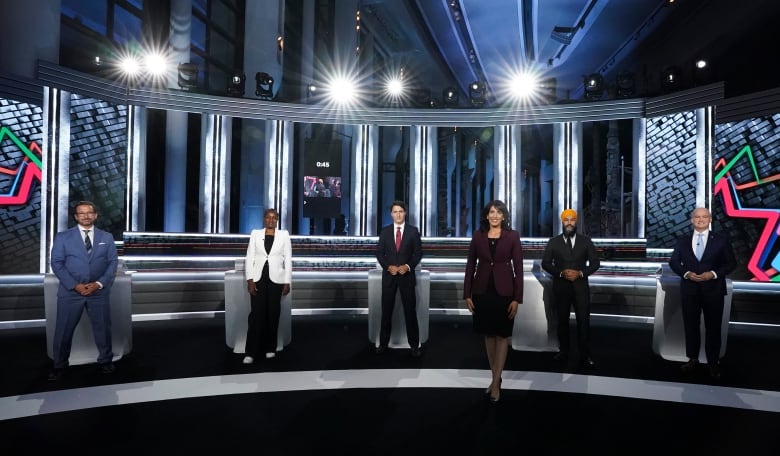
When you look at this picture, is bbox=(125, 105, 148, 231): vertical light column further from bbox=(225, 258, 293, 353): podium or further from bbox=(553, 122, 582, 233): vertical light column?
bbox=(553, 122, 582, 233): vertical light column

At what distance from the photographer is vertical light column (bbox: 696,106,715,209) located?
6637 millimetres

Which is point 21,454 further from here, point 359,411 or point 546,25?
point 546,25

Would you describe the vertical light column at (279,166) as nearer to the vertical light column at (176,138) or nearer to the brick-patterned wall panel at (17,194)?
the vertical light column at (176,138)

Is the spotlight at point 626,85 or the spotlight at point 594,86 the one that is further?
the spotlight at point 594,86

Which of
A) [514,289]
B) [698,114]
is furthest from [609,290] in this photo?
[514,289]

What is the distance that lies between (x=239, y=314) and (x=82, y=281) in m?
1.25

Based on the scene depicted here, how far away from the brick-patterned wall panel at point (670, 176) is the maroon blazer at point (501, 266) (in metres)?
5.25

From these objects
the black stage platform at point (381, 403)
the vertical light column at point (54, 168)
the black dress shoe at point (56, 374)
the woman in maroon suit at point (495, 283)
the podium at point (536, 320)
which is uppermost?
the vertical light column at point (54, 168)

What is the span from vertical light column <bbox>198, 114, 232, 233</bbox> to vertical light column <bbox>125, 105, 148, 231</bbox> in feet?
2.92

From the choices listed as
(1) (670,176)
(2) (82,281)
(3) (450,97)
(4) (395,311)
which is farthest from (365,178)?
(2) (82,281)

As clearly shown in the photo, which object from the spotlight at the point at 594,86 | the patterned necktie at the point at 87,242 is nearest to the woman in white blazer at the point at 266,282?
the patterned necktie at the point at 87,242

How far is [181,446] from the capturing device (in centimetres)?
221

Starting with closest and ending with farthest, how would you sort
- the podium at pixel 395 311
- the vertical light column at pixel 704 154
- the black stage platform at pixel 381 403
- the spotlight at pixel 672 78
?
the black stage platform at pixel 381 403, the podium at pixel 395 311, the vertical light column at pixel 704 154, the spotlight at pixel 672 78

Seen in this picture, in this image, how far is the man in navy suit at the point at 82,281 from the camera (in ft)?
10.8
